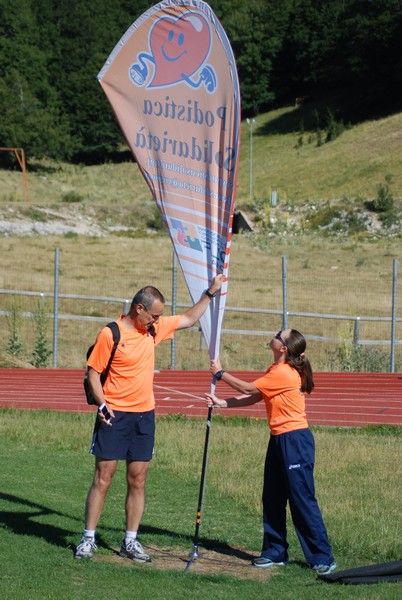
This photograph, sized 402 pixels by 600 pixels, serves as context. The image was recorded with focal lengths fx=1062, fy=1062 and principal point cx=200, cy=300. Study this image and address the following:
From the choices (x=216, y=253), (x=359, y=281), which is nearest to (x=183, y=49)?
(x=216, y=253)

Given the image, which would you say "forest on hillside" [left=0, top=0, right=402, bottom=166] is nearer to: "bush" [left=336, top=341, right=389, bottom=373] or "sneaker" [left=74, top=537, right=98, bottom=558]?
"bush" [left=336, top=341, right=389, bottom=373]

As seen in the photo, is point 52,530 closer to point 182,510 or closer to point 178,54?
point 182,510

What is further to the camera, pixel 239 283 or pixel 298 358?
pixel 239 283

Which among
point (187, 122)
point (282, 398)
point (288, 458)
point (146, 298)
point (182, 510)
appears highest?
point (187, 122)

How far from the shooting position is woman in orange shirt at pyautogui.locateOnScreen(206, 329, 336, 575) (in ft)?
24.5

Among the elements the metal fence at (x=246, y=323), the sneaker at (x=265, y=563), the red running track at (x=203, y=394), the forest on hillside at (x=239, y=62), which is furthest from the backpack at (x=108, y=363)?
the forest on hillside at (x=239, y=62)

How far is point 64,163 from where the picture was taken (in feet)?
296

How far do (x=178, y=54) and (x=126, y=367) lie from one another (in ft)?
7.94

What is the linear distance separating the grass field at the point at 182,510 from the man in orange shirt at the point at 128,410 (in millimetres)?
364

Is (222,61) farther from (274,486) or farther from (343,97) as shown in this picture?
(343,97)

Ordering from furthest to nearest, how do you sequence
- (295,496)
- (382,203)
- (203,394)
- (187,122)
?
1. (382,203)
2. (203,394)
3. (187,122)
4. (295,496)

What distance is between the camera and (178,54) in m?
8.06

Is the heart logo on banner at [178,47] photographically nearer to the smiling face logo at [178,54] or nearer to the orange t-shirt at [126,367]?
the smiling face logo at [178,54]

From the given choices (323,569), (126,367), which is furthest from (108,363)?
(323,569)
